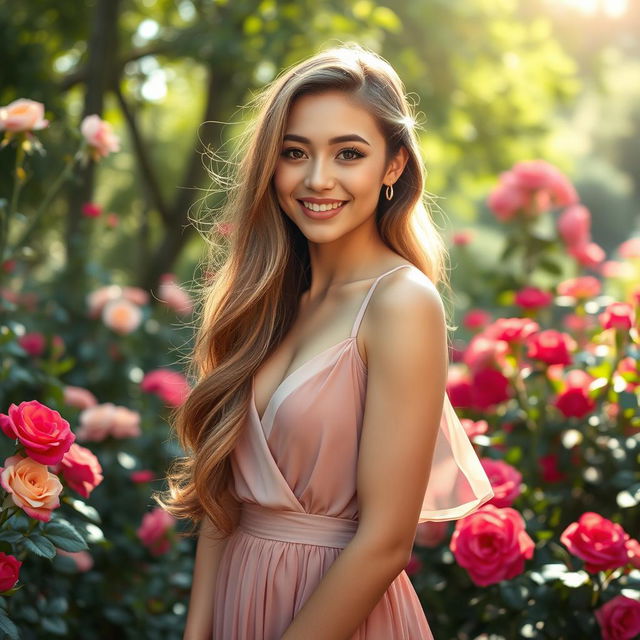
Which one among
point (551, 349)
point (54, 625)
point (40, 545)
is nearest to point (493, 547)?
point (551, 349)

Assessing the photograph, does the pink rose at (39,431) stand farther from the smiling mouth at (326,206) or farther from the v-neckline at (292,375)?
the smiling mouth at (326,206)

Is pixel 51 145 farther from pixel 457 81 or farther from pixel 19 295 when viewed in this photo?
pixel 457 81

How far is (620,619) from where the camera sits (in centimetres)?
234

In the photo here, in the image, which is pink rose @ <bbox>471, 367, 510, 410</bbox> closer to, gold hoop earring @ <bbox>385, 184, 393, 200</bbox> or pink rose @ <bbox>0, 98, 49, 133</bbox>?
gold hoop earring @ <bbox>385, 184, 393, 200</bbox>

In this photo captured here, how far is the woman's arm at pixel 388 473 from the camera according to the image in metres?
1.76

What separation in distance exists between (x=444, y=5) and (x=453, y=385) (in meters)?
4.92

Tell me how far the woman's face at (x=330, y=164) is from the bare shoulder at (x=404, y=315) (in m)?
0.22

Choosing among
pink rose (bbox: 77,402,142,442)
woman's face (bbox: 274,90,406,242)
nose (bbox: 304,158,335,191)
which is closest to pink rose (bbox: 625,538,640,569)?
woman's face (bbox: 274,90,406,242)

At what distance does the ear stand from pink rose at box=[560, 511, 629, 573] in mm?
1042

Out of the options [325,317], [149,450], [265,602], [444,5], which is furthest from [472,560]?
[444,5]

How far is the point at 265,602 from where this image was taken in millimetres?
1982

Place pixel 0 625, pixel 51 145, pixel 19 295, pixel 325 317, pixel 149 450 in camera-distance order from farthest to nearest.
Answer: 1. pixel 51 145
2. pixel 19 295
3. pixel 149 450
4. pixel 325 317
5. pixel 0 625

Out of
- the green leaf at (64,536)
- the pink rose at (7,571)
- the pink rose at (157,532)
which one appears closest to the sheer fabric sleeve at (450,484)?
the green leaf at (64,536)

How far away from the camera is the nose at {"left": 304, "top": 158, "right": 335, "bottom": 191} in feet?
6.40
